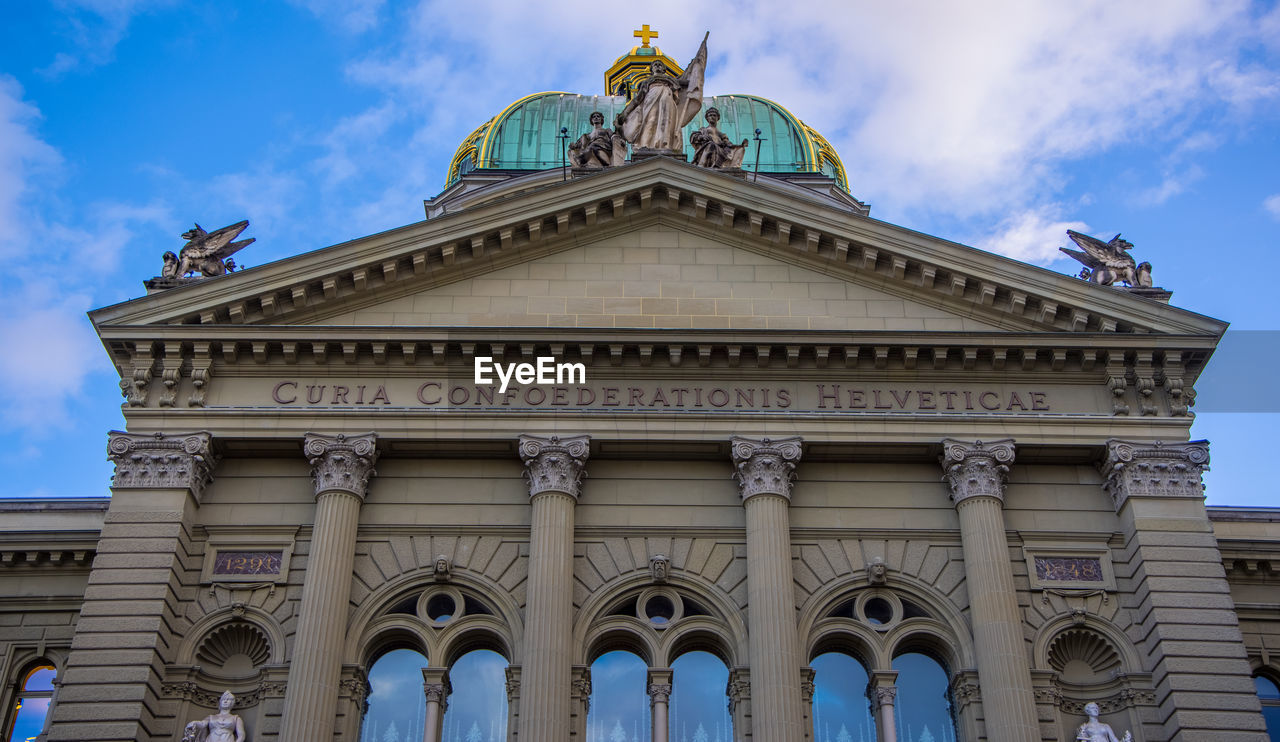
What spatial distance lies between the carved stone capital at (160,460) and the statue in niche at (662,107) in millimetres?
10959

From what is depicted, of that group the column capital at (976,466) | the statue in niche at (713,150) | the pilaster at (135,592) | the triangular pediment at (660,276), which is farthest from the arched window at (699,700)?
the statue in niche at (713,150)

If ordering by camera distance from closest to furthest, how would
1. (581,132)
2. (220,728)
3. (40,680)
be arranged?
(220,728) → (40,680) → (581,132)

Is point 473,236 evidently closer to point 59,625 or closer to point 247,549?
point 247,549

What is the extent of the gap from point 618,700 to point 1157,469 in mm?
10594

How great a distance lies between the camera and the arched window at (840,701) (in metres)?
25.2

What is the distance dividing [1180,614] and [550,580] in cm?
1083

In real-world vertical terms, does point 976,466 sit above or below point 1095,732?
above

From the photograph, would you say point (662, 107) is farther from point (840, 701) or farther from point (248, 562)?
point (840, 701)

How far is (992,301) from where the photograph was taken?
28.0m

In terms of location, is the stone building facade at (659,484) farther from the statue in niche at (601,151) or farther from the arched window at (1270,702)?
the statue in niche at (601,151)

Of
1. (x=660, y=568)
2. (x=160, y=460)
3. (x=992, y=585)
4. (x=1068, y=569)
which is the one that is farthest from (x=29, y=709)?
(x=1068, y=569)

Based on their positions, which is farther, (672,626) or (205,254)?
(205,254)

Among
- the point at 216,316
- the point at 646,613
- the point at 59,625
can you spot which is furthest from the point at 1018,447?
the point at 59,625

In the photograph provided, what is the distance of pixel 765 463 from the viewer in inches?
1040
